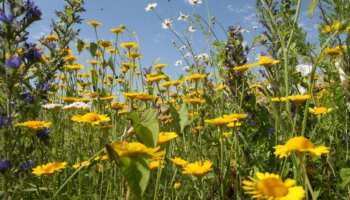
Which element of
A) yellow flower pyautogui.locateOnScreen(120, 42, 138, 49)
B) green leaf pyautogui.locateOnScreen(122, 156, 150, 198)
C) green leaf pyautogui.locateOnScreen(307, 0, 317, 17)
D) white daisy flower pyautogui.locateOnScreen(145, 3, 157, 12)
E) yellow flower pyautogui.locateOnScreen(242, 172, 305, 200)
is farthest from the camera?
white daisy flower pyautogui.locateOnScreen(145, 3, 157, 12)

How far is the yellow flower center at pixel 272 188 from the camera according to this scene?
89 centimetres

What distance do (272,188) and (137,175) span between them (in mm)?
347

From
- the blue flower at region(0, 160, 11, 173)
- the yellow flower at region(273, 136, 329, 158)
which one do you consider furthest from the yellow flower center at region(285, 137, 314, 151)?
the blue flower at region(0, 160, 11, 173)

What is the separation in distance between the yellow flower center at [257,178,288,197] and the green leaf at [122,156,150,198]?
0.29 meters

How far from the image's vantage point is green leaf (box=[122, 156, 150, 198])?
0.75m

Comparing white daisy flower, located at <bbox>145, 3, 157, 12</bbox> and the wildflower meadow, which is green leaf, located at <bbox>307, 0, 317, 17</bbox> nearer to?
the wildflower meadow

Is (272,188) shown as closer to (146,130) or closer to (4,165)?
(146,130)

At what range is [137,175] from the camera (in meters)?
0.76

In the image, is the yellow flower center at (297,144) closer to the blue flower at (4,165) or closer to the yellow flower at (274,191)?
the yellow flower at (274,191)

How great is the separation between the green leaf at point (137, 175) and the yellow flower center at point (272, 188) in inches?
11.6

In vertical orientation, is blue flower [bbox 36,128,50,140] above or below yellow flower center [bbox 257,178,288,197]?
above

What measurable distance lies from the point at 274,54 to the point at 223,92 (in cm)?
41

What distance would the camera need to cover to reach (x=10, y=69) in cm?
160

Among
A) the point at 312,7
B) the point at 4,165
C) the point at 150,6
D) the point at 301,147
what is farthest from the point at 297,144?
the point at 150,6
